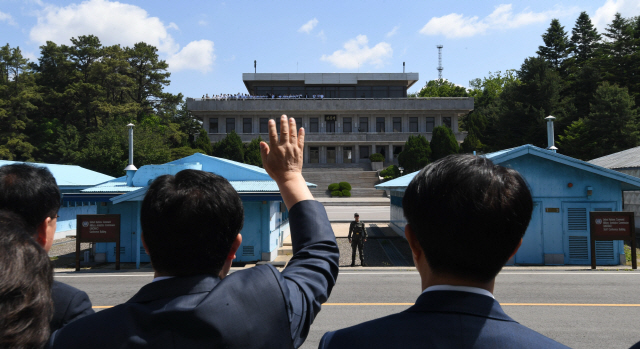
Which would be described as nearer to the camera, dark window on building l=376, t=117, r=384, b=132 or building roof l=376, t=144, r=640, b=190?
building roof l=376, t=144, r=640, b=190

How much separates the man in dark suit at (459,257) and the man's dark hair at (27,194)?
2006 millimetres

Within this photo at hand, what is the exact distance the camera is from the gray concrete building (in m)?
63.5

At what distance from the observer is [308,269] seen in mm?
1962

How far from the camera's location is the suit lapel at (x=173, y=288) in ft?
5.75

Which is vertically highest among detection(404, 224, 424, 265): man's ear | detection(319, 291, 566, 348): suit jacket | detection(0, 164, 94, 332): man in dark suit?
detection(0, 164, 94, 332): man in dark suit

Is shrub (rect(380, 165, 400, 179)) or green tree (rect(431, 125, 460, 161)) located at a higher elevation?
green tree (rect(431, 125, 460, 161))

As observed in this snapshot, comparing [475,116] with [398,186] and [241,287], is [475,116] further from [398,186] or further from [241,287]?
[241,287]

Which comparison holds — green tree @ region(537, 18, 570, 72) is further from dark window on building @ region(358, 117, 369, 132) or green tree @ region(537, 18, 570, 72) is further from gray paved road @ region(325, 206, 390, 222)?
gray paved road @ region(325, 206, 390, 222)

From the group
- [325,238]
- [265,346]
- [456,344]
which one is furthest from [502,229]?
[265,346]

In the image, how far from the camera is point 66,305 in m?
2.26

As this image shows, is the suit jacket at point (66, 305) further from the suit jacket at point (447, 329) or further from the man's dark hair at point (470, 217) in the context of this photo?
the man's dark hair at point (470, 217)

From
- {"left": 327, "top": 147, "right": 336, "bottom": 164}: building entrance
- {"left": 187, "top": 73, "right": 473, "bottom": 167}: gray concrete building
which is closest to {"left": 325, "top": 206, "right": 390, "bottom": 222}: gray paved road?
{"left": 187, "top": 73, "right": 473, "bottom": 167}: gray concrete building

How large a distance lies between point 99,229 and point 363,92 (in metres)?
57.2

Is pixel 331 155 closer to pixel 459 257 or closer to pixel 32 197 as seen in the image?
pixel 32 197
